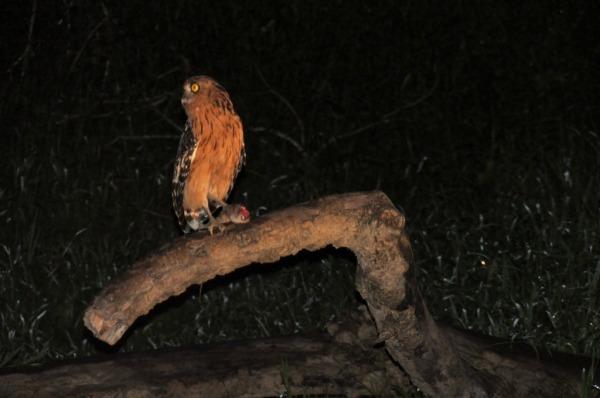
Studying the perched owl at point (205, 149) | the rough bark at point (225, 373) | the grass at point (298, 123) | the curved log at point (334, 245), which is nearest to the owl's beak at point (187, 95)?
the perched owl at point (205, 149)

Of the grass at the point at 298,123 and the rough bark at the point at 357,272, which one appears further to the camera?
the grass at the point at 298,123

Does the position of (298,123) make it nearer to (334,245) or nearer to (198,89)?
(198,89)

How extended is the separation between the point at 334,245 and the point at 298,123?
10.6 ft

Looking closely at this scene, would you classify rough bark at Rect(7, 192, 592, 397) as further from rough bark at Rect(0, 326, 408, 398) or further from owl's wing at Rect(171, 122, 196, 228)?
owl's wing at Rect(171, 122, 196, 228)

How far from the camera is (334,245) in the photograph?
3.93 meters

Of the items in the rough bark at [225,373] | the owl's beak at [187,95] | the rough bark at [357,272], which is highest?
the owl's beak at [187,95]

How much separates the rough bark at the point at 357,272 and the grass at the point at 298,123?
2040 mm

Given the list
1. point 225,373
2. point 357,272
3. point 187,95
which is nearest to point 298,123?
point 187,95

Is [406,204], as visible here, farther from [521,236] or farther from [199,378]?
[199,378]

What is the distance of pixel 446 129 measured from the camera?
7020 mm

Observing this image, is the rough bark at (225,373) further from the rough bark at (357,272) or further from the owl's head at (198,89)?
the owl's head at (198,89)

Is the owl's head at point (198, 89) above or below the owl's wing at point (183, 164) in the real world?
above

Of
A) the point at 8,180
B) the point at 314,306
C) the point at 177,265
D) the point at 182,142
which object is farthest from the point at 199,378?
the point at 8,180

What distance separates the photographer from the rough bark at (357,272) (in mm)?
3598
